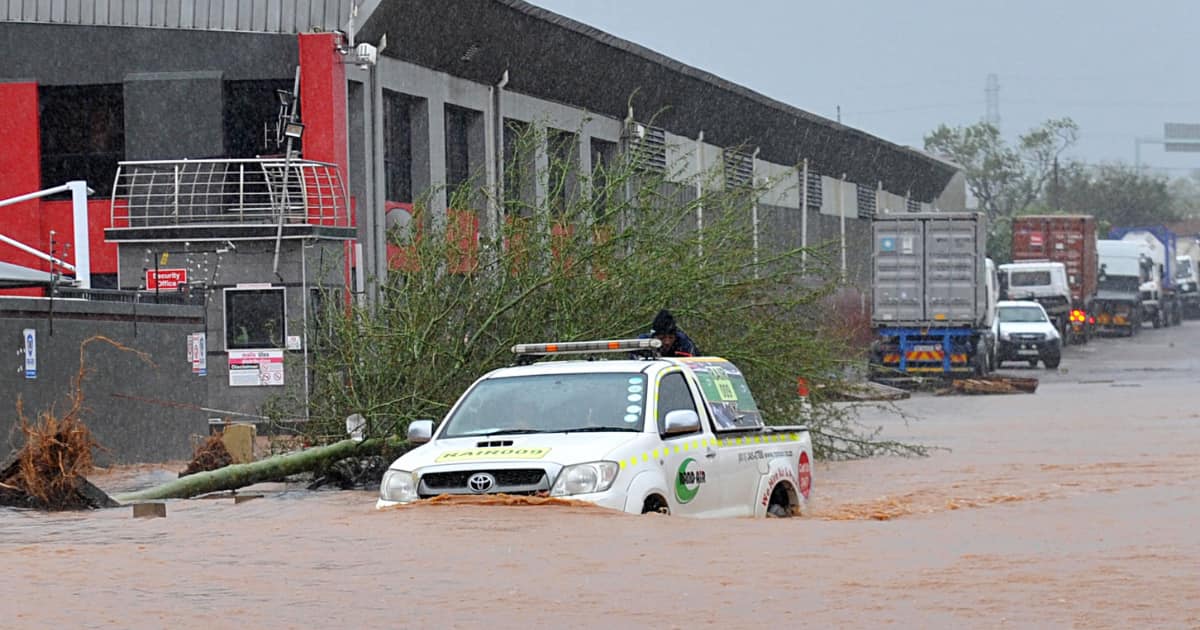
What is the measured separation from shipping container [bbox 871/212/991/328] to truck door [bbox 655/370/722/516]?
95.6 ft

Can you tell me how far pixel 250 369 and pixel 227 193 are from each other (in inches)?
106

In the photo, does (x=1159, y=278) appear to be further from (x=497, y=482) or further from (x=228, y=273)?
(x=497, y=482)

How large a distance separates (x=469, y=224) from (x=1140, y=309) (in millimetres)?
58092

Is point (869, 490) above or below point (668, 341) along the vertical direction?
below

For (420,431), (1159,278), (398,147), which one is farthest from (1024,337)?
(420,431)

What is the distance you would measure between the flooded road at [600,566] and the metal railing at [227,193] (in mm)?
11945

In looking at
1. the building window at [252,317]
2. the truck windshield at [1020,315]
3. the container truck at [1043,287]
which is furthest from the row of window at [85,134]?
the container truck at [1043,287]

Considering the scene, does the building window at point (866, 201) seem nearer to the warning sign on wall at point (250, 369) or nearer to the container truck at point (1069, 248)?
the container truck at point (1069, 248)

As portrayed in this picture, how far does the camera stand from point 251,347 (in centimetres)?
2678

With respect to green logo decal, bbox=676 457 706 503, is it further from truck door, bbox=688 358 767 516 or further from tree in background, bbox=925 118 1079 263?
tree in background, bbox=925 118 1079 263

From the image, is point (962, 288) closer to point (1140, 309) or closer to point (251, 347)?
point (251, 347)

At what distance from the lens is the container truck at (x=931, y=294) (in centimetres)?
4109

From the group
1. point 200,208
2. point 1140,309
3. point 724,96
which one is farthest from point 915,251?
point 1140,309

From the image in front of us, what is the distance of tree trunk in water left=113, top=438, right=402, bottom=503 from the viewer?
16.5m
